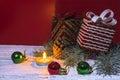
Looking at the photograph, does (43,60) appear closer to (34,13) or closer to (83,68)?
(83,68)

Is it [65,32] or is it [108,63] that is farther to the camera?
[65,32]

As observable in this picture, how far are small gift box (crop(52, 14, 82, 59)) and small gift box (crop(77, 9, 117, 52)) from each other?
0.08 m

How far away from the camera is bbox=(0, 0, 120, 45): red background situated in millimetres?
1398

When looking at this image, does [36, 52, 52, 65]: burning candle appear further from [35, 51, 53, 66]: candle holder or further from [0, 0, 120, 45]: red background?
[0, 0, 120, 45]: red background

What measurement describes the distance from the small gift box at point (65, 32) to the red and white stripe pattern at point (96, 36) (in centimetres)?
8

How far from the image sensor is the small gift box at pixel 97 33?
118cm

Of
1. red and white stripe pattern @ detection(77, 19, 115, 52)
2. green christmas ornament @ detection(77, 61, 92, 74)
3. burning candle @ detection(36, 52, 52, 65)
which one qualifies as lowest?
green christmas ornament @ detection(77, 61, 92, 74)

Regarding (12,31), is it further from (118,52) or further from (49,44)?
(118,52)

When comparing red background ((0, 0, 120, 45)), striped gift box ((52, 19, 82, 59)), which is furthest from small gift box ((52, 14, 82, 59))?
red background ((0, 0, 120, 45))

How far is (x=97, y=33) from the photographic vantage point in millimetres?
1183

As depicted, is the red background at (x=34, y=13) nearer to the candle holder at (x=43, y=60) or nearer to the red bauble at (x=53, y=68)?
the candle holder at (x=43, y=60)

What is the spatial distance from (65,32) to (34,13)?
0.24 metres

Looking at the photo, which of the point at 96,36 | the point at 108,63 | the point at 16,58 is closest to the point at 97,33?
the point at 96,36

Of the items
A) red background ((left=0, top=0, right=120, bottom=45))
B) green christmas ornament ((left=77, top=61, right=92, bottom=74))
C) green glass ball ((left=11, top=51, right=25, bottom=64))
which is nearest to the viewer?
green christmas ornament ((left=77, top=61, right=92, bottom=74))
